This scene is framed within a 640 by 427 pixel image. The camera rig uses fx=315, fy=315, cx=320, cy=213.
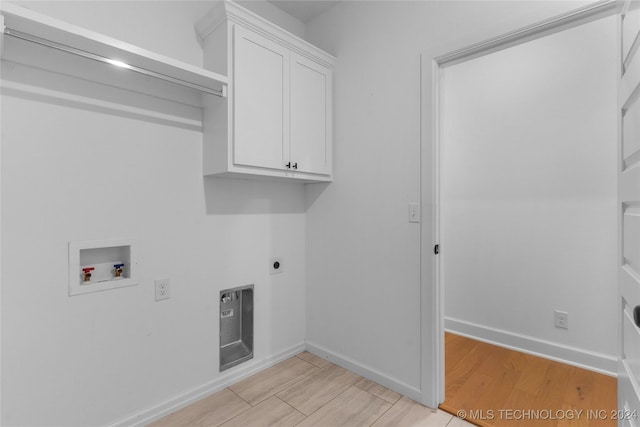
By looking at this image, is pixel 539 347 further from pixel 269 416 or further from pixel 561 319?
pixel 269 416

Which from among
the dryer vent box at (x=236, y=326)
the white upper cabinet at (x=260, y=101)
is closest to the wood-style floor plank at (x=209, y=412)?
the dryer vent box at (x=236, y=326)

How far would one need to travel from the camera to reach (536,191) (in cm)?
243

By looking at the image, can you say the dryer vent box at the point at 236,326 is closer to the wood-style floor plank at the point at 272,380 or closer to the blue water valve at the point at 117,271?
the wood-style floor plank at the point at 272,380

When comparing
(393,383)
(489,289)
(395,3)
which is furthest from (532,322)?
(395,3)

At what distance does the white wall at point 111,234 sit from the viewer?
1.34m

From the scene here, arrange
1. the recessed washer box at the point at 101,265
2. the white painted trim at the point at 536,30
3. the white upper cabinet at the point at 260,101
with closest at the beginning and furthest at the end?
1. the white painted trim at the point at 536,30
2. the recessed washer box at the point at 101,265
3. the white upper cabinet at the point at 260,101

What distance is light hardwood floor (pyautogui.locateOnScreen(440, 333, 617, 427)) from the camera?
1.73 metres

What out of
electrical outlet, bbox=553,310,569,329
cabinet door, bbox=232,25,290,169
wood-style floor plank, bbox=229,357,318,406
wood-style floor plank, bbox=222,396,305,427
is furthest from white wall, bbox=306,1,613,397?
electrical outlet, bbox=553,310,569,329

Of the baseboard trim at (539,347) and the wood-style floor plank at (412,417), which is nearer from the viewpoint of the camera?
the wood-style floor plank at (412,417)

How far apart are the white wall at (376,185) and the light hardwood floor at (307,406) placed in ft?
0.47

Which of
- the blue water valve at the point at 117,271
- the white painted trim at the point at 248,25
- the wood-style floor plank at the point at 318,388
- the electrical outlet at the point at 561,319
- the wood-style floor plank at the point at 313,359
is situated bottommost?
the wood-style floor plank at the point at 318,388

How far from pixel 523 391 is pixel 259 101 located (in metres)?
2.41

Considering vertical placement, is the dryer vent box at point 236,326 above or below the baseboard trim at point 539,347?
above

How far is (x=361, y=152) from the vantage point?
2148 millimetres
